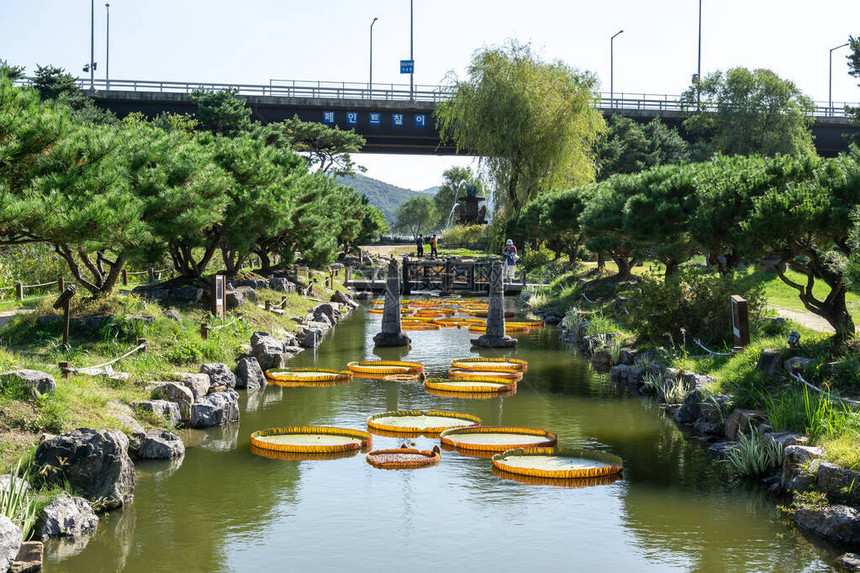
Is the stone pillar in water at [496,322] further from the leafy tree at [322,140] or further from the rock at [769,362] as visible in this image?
the leafy tree at [322,140]

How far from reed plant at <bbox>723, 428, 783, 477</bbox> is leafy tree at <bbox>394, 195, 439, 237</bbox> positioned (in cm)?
14152

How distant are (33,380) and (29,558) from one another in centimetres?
430

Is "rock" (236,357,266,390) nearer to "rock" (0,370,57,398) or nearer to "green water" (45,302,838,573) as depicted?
"green water" (45,302,838,573)

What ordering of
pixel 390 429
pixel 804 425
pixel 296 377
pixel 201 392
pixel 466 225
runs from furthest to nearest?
pixel 466 225
pixel 296 377
pixel 201 392
pixel 390 429
pixel 804 425

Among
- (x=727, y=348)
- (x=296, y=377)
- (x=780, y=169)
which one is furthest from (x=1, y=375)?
(x=780, y=169)

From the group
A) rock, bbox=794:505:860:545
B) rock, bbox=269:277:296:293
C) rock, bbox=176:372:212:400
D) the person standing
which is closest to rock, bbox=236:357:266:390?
rock, bbox=176:372:212:400

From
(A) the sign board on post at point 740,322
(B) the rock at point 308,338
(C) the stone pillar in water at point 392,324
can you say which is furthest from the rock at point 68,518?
(C) the stone pillar in water at point 392,324

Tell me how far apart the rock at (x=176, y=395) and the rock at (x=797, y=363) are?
1184 centimetres

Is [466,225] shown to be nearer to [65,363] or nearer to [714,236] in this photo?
[714,236]

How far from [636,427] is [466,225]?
2391 inches

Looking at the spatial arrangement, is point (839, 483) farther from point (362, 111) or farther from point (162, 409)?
point (362, 111)

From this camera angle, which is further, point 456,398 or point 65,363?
point 456,398

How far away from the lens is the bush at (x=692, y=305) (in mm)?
23031

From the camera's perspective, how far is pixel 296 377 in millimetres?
22750
